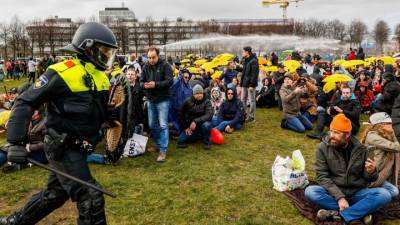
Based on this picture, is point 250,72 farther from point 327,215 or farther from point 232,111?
point 327,215

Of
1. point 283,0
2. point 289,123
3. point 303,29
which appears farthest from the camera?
point 283,0

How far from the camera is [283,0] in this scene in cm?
10856

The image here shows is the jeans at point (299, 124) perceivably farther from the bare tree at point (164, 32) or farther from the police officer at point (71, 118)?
the bare tree at point (164, 32)

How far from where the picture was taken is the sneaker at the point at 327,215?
431 cm

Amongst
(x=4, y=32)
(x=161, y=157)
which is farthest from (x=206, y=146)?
(x=4, y=32)

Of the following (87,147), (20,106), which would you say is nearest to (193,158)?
(87,147)

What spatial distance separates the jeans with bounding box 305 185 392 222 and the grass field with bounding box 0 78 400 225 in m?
0.35

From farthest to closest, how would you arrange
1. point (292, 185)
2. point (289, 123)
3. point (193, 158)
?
1. point (289, 123)
2. point (193, 158)
3. point (292, 185)

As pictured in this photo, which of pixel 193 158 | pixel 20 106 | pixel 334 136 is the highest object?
pixel 20 106

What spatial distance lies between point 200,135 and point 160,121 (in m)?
1.67

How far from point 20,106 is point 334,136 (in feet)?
10.8

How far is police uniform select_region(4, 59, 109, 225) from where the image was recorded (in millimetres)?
3086

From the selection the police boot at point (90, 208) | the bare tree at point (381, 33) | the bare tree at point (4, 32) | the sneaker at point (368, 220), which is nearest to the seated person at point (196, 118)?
the sneaker at point (368, 220)

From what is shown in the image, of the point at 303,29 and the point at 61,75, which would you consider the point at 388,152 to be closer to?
the point at 61,75
